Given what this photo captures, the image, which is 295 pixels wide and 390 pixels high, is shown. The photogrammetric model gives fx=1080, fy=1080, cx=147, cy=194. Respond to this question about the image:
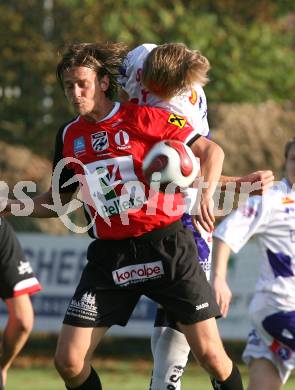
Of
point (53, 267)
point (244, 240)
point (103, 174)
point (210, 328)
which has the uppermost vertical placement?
point (103, 174)

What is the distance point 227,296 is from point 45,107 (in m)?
9.27

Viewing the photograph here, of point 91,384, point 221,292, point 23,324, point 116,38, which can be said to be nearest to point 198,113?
point 221,292

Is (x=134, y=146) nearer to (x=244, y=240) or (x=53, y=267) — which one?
(x=244, y=240)

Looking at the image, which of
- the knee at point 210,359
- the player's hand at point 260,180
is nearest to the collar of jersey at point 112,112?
the player's hand at point 260,180

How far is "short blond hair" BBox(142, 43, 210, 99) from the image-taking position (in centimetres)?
540

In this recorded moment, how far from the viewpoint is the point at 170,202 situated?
545cm

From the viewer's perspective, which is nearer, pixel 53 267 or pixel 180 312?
pixel 180 312

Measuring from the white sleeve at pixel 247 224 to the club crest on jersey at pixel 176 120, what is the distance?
541 millimetres

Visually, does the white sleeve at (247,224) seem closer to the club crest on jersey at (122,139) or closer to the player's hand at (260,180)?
the player's hand at (260,180)

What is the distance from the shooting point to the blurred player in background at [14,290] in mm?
7301

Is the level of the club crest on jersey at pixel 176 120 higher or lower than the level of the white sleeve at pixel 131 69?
lower

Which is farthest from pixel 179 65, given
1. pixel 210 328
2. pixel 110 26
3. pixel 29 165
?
pixel 110 26

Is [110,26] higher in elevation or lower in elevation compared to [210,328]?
higher

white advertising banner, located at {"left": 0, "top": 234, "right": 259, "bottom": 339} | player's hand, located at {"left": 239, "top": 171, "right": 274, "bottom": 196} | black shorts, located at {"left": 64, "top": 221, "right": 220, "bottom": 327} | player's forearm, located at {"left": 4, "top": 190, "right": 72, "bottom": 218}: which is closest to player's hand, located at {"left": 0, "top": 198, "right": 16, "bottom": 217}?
player's forearm, located at {"left": 4, "top": 190, "right": 72, "bottom": 218}
